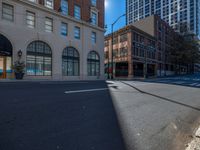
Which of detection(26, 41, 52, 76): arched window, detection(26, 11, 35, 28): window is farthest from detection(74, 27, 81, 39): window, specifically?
detection(26, 11, 35, 28): window

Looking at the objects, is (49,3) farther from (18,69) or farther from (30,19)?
(18,69)

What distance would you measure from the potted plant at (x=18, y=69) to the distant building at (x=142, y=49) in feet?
54.4

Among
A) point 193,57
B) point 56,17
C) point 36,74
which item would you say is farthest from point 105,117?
point 193,57

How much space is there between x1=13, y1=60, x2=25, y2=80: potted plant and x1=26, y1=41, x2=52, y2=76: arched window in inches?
51.8

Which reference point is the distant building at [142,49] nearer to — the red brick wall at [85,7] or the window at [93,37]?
the window at [93,37]

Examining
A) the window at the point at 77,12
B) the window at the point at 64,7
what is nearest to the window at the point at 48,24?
the window at the point at 64,7

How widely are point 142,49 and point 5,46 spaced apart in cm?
3302

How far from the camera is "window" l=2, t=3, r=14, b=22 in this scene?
1786cm

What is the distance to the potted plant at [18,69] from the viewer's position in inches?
696

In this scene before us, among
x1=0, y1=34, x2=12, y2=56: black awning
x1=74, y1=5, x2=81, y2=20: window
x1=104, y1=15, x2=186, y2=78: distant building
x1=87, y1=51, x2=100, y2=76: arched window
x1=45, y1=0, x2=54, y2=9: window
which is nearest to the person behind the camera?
x1=0, y1=34, x2=12, y2=56: black awning

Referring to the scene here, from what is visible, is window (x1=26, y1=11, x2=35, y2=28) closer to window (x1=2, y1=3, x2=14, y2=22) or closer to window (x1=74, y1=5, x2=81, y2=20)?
window (x1=2, y1=3, x2=14, y2=22)

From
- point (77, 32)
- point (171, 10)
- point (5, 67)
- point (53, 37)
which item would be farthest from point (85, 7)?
point (171, 10)

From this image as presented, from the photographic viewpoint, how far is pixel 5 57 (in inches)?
695

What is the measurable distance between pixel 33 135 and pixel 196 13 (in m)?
132
